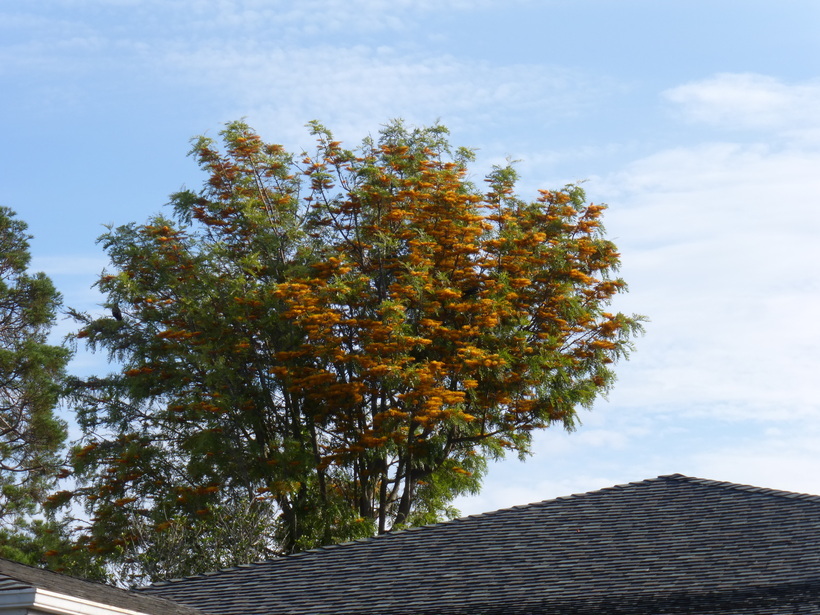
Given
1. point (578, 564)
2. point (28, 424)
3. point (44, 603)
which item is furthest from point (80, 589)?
point (28, 424)

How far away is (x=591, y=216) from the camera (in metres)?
26.0

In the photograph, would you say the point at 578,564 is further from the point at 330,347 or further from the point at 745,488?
the point at 330,347

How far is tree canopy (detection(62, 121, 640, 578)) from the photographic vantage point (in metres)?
22.8

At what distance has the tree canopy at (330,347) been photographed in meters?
22.8

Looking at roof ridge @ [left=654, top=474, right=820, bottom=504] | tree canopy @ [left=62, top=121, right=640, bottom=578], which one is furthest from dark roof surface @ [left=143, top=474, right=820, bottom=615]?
tree canopy @ [left=62, top=121, right=640, bottom=578]

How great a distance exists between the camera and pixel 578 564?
1286 cm

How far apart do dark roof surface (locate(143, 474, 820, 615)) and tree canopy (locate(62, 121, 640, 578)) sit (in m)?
6.94

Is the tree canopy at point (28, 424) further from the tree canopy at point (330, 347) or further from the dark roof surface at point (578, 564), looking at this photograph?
the dark roof surface at point (578, 564)

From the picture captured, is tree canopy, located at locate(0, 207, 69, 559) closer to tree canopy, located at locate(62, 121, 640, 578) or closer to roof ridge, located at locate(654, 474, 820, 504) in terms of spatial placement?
tree canopy, located at locate(62, 121, 640, 578)

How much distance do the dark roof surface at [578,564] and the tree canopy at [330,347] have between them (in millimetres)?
6940

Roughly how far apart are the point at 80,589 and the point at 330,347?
11845mm

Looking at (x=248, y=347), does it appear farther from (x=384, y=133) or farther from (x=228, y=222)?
(x=384, y=133)

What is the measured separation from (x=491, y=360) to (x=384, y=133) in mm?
7255

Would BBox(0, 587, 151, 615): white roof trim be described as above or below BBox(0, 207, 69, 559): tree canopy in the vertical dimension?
below
